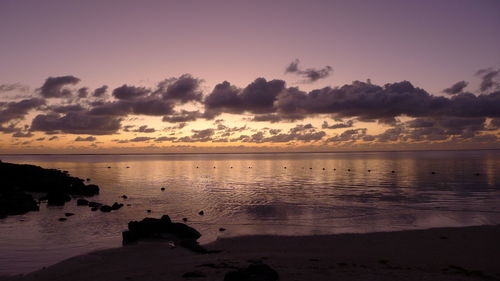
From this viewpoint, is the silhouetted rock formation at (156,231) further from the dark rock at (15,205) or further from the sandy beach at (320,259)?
the dark rock at (15,205)

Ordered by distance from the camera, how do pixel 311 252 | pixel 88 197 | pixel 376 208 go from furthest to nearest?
pixel 88 197
pixel 376 208
pixel 311 252

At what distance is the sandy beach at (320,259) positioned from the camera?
17.6m

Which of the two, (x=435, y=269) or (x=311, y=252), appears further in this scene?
(x=311, y=252)

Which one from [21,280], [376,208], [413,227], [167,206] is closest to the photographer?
[21,280]

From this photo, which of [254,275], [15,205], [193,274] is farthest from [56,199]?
[254,275]

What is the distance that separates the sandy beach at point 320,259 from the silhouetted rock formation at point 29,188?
23.2 m

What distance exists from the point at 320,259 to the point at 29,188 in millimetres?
56859

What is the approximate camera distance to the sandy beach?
1758 cm

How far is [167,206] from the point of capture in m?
45.8

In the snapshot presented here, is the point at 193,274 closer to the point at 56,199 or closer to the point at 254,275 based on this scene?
the point at 254,275

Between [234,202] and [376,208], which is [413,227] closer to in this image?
[376,208]

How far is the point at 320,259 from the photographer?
2038 cm

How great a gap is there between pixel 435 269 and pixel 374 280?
15.4 feet

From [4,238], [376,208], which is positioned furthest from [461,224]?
[4,238]
